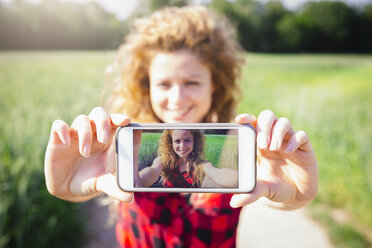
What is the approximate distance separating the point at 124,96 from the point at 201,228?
1.14 meters

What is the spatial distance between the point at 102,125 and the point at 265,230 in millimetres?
2777

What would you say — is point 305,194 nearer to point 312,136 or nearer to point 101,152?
point 101,152

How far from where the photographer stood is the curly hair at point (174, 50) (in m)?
1.64

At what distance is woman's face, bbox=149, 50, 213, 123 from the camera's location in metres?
1.47

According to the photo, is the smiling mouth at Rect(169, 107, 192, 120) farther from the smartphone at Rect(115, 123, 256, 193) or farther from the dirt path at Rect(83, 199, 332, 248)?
the dirt path at Rect(83, 199, 332, 248)

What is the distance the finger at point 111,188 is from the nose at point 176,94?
0.54 meters

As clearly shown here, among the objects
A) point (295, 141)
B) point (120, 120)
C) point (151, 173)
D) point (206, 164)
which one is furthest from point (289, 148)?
point (120, 120)

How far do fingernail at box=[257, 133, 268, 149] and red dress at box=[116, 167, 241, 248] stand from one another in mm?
550

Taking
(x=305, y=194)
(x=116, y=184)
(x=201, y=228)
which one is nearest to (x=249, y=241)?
(x=201, y=228)

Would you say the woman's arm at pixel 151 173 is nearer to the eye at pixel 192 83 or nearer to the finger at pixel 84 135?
the finger at pixel 84 135

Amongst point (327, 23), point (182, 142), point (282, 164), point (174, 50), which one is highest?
point (327, 23)

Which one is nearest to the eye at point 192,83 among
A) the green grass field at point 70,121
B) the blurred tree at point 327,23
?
the green grass field at point 70,121

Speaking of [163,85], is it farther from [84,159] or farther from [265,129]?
[265,129]

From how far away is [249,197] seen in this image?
100 centimetres
